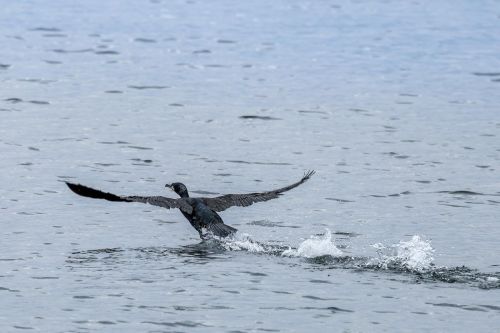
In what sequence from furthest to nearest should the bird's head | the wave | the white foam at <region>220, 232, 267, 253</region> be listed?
1. the bird's head
2. the white foam at <region>220, 232, 267, 253</region>
3. the wave

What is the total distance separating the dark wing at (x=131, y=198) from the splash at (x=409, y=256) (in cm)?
264

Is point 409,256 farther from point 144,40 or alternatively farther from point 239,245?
point 144,40

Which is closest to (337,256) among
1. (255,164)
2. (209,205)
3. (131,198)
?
(209,205)

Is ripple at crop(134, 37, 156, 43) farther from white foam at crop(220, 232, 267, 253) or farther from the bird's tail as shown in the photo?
the bird's tail

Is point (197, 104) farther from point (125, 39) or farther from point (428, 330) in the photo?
point (428, 330)

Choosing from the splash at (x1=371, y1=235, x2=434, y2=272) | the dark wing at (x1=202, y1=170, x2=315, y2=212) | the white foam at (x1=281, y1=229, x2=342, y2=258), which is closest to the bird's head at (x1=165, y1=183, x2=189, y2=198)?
the dark wing at (x1=202, y1=170, x2=315, y2=212)

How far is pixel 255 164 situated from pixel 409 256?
6924mm

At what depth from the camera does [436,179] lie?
23391mm

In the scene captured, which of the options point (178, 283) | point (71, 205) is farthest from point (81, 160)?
point (178, 283)

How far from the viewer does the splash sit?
57.7 ft

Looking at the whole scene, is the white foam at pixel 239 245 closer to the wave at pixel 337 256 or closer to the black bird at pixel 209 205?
the wave at pixel 337 256

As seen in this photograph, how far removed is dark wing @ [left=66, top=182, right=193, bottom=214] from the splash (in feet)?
8.68

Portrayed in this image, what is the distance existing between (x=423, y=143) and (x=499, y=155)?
5.16 ft

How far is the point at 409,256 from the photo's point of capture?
17.8m
